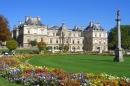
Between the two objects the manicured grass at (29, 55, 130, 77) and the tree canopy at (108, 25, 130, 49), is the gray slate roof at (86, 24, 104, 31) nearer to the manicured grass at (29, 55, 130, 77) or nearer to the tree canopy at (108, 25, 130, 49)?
the tree canopy at (108, 25, 130, 49)

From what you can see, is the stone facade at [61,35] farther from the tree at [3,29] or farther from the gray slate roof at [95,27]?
the tree at [3,29]

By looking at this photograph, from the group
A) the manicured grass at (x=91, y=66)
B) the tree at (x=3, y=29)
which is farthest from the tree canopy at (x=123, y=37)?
the manicured grass at (x=91, y=66)

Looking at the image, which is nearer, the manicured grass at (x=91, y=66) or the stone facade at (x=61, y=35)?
the manicured grass at (x=91, y=66)

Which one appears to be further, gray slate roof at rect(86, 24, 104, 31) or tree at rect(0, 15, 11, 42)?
gray slate roof at rect(86, 24, 104, 31)

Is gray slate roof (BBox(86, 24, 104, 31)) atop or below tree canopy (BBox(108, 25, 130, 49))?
atop

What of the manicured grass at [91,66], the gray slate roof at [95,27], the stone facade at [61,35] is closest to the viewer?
the manicured grass at [91,66]

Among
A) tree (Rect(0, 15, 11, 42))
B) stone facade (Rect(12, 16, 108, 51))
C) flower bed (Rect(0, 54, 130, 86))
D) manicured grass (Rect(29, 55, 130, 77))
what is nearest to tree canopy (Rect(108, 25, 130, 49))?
stone facade (Rect(12, 16, 108, 51))

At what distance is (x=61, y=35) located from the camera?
→ 78.6m

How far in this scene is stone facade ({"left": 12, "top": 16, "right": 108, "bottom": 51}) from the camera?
69.4 meters

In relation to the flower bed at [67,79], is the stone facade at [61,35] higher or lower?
higher

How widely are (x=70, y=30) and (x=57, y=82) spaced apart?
250 ft

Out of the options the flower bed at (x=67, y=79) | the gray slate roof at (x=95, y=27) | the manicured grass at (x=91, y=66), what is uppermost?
the gray slate roof at (x=95, y=27)

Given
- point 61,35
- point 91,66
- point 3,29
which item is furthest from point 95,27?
point 91,66

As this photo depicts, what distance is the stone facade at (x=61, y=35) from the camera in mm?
69375
